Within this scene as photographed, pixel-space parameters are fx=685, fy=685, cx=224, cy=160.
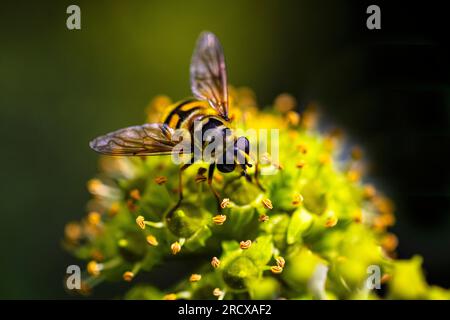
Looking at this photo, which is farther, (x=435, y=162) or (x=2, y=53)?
(x=2, y=53)

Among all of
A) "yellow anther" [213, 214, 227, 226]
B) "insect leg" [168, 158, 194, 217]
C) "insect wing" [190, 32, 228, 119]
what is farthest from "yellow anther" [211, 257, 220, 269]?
"insect wing" [190, 32, 228, 119]

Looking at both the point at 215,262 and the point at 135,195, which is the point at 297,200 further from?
the point at 135,195

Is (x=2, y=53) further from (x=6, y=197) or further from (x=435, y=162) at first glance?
(x=435, y=162)

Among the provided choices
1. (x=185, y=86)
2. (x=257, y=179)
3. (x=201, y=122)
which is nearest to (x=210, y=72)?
(x=201, y=122)

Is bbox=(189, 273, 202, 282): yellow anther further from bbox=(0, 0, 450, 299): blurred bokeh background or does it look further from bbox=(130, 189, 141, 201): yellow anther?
bbox=(0, 0, 450, 299): blurred bokeh background
